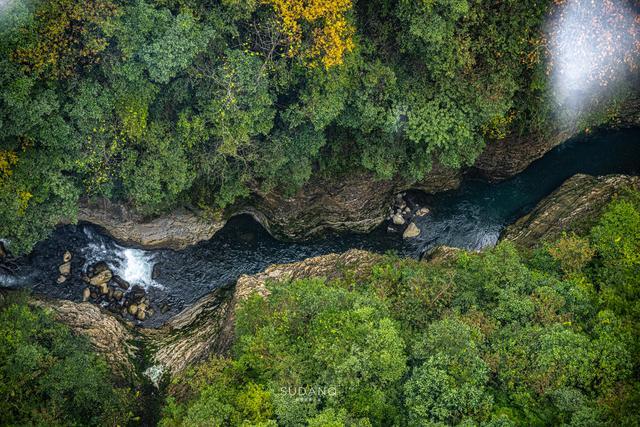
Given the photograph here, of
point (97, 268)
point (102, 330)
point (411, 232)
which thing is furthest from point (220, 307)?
point (411, 232)

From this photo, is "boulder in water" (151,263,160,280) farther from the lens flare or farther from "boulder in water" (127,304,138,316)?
the lens flare

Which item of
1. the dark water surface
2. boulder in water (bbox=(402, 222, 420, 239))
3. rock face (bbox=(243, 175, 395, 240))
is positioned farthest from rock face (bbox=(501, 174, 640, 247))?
rock face (bbox=(243, 175, 395, 240))

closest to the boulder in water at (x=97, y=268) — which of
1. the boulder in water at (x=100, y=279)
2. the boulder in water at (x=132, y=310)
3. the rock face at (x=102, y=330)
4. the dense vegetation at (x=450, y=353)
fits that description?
the boulder in water at (x=100, y=279)

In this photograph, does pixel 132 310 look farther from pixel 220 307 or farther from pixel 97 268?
pixel 220 307

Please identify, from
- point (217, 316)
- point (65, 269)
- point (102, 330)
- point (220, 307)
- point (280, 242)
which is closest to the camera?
point (102, 330)

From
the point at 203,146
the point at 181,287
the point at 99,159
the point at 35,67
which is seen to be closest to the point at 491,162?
the point at 203,146

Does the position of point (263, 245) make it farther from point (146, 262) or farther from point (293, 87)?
point (293, 87)

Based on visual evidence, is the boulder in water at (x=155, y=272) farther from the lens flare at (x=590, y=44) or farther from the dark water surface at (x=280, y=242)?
the lens flare at (x=590, y=44)
